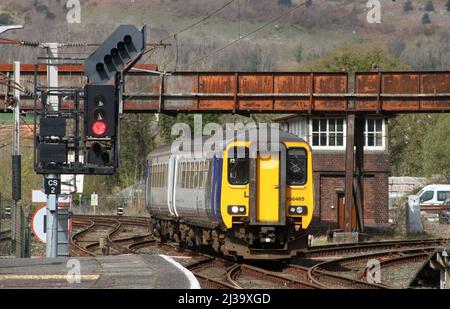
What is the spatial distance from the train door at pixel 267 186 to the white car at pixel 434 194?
40.2 metres

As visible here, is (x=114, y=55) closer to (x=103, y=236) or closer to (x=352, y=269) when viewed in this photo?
(x=352, y=269)

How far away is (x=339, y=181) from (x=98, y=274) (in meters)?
33.6

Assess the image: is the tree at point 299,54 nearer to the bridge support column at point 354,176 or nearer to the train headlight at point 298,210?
the bridge support column at point 354,176

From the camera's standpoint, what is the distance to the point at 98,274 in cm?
1528

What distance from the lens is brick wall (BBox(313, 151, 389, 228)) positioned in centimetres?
4784

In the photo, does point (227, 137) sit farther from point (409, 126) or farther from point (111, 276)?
point (409, 126)

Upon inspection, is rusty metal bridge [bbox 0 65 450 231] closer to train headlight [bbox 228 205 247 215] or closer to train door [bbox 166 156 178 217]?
train door [bbox 166 156 178 217]

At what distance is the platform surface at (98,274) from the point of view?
13.8 m

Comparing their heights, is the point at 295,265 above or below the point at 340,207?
below

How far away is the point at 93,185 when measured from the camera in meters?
61.1

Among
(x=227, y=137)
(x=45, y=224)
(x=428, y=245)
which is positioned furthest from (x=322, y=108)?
(x=45, y=224)

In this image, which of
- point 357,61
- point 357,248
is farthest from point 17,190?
point 357,61

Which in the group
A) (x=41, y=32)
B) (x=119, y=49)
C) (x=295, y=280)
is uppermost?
(x=41, y=32)
